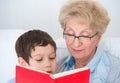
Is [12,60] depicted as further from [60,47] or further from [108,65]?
[108,65]

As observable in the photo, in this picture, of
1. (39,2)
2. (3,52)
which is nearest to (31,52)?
(3,52)

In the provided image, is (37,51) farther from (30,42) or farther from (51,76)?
(51,76)

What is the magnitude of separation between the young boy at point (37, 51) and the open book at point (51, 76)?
19cm

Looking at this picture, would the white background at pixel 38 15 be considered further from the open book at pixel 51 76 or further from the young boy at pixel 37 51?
the open book at pixel 51 76

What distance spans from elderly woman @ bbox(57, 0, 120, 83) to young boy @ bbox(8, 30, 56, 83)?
146mm

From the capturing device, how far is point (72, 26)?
4.23ft

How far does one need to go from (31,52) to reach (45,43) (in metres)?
0.07

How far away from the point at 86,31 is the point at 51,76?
0.53m

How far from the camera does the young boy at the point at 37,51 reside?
112cm

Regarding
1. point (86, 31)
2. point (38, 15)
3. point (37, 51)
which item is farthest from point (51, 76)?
point (38, 15)

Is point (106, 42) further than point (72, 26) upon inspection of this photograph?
Yes

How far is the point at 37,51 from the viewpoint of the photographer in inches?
44.4

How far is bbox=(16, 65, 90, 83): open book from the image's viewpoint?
802 millimetres

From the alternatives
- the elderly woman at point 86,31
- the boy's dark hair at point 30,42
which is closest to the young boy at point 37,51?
the boy's dark hair at point 30,42
